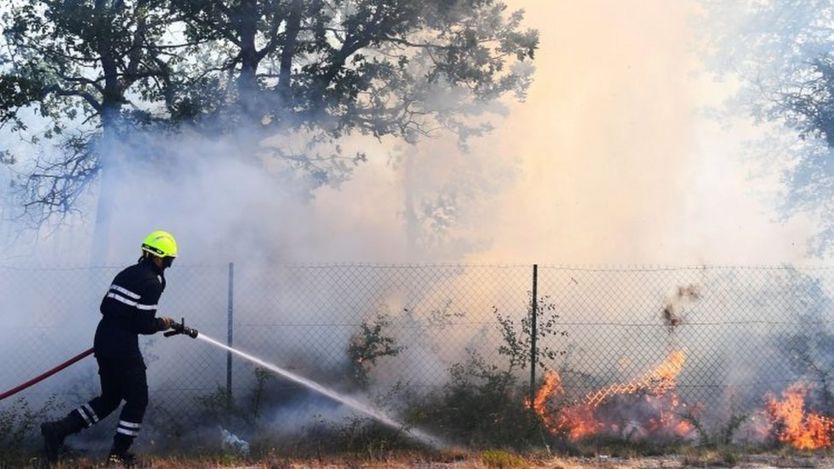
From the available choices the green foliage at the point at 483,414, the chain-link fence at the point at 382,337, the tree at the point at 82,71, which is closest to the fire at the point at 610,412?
the green foliage at the point at 483,414

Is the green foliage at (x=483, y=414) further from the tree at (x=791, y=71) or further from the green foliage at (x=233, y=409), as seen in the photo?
the tree at (x=791, y=71)

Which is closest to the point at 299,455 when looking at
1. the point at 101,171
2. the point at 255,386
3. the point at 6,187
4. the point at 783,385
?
the point at 255,386

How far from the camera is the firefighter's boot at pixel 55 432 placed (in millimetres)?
7367

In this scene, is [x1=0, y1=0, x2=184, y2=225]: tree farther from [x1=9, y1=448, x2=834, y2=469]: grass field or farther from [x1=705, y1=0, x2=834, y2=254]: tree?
[x1=705, y1=0, x2=834, y2=254]: tree

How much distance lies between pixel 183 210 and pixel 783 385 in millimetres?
8550

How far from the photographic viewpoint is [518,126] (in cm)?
1997

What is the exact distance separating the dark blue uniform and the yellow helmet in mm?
145

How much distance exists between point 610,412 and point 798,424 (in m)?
1.90

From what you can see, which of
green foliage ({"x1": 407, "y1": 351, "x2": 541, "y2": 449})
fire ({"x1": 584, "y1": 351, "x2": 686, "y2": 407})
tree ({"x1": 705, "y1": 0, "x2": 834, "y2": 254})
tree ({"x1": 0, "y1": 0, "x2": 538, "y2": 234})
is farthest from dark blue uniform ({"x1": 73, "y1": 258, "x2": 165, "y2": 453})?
tree ({"x1": 705, "y1": 0, "x2": 834, "y2": 254})

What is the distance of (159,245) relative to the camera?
754 cm

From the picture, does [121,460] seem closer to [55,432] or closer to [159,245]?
[55,432]

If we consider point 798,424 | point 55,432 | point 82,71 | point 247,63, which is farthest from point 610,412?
point 82,71

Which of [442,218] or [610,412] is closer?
[610,412]

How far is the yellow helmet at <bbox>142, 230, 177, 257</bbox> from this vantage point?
752 cm
